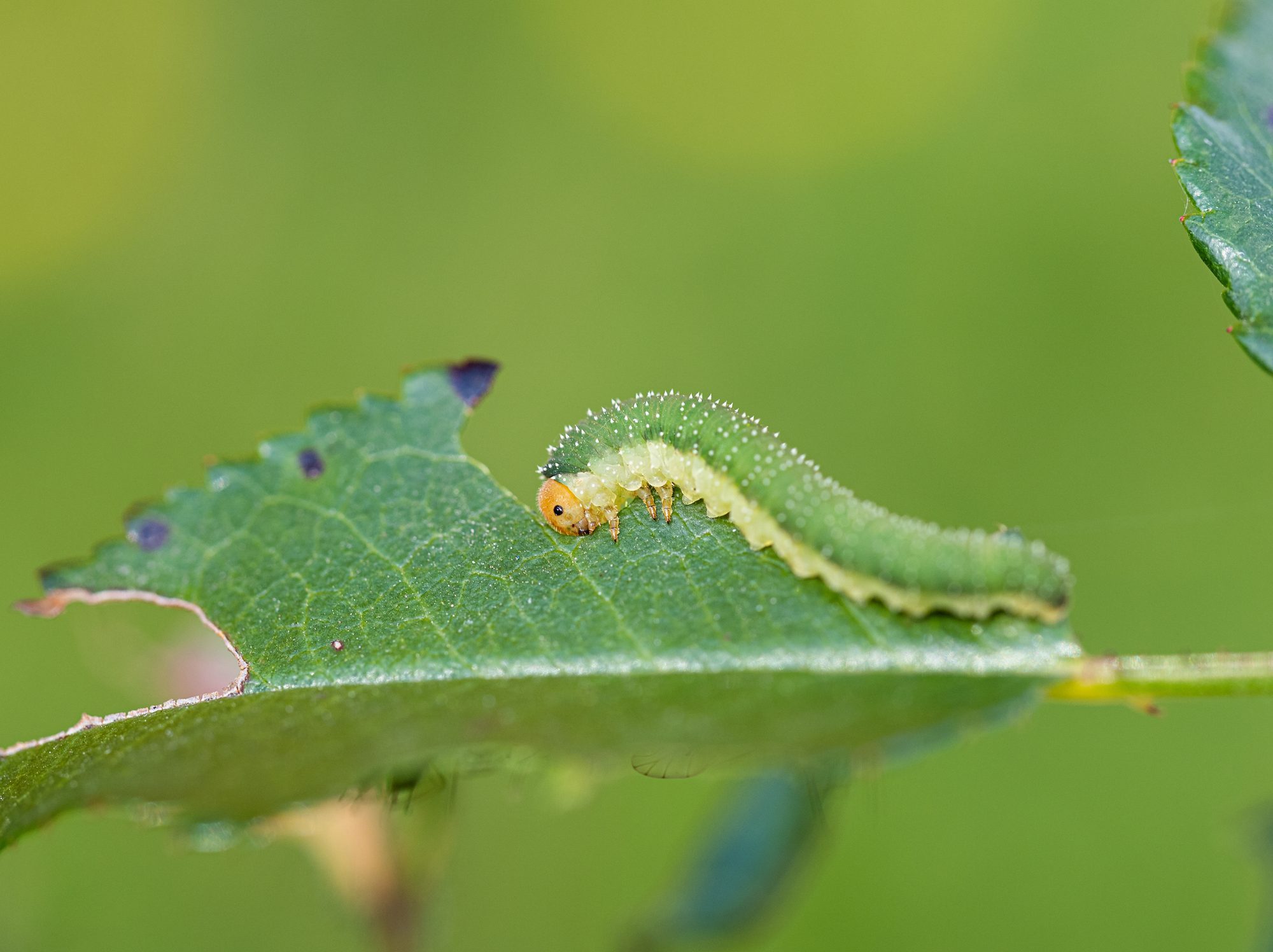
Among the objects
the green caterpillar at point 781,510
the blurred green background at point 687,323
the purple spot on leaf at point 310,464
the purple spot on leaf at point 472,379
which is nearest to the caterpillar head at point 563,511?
the green caterpillar at point 781,510

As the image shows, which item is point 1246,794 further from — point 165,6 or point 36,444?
point 165,6

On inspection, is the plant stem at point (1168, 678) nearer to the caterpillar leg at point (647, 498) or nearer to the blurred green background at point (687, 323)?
the caterpillar leg at point (647, 498)

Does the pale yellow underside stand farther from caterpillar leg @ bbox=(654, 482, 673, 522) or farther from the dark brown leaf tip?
the dark brown leaf tip

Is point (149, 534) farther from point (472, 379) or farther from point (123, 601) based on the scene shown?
point (472, 379)

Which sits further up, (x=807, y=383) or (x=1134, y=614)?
(x=807, y=383)

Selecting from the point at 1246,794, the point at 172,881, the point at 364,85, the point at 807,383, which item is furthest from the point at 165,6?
the point at 1246,794

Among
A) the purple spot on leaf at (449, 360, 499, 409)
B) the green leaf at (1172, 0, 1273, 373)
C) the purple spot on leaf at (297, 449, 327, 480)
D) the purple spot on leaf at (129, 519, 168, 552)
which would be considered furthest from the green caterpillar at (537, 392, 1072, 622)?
the purple spot on leaf at (129, 519, 168, 552)

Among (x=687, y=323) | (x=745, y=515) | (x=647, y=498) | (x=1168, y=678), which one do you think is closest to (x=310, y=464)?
(x=647, y=498)
